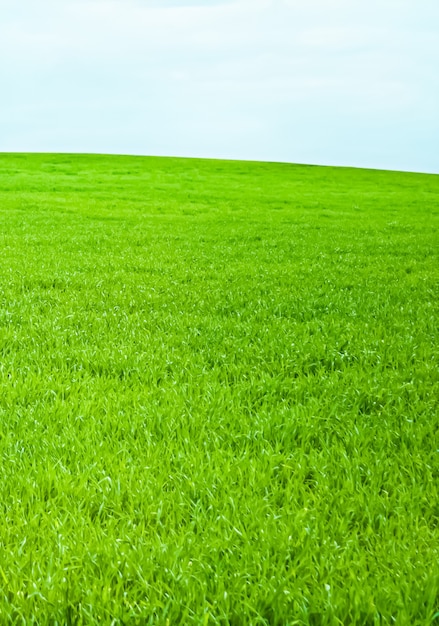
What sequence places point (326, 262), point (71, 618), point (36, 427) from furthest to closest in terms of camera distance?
point (326, 262) → point (36, 427) → point (71, 618)

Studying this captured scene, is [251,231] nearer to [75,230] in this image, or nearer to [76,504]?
[75,230]

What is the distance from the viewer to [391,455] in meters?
4.54

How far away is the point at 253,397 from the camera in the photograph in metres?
5.62

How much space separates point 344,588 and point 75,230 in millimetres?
18040

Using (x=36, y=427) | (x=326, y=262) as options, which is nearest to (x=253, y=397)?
(x=36, y=427)

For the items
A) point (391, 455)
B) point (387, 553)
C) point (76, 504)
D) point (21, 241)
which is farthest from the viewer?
point (21, 241)

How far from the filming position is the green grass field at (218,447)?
3.06 metres

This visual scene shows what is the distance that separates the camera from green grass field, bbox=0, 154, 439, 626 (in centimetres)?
306

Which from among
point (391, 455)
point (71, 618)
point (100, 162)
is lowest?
point (71, 618)

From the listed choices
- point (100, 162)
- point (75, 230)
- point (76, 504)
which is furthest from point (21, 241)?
point (100, 162)

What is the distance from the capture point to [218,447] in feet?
15.0

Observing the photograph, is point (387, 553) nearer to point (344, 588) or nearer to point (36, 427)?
point (344, 588)

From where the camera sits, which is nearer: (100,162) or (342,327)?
(342,327)

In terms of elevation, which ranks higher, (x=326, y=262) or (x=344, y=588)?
(x=326, y=262)
